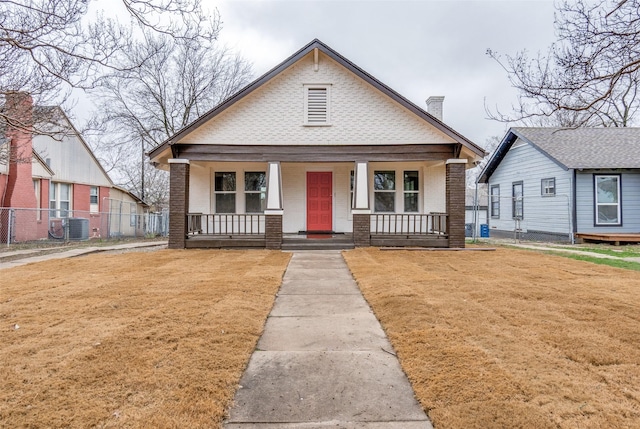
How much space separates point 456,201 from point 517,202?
9.18m

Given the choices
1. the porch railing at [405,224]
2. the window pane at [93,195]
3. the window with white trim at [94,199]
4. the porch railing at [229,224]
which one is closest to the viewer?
the porch railing at [405,224]

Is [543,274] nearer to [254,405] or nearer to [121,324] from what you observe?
[254,405]

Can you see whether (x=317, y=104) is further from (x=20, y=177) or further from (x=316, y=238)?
(x=20, y=177)

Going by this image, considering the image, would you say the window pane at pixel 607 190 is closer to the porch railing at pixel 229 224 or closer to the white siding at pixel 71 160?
the porch railing at pixel 229 224

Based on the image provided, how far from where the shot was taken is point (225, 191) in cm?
1339

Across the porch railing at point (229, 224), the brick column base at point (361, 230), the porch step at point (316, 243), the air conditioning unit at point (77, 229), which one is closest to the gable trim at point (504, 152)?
the brick column base at point (361, 230)

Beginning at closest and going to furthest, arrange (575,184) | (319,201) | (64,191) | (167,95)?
(319,201)
(575,184)
(64,191)
(167,95)

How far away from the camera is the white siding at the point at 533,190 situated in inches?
612

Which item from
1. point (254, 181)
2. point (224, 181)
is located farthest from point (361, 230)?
point (224, 181)

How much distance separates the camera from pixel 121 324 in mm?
3941

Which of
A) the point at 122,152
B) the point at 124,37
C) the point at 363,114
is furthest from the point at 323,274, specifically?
the point at 122,152

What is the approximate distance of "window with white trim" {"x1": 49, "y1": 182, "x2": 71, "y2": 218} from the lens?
1897 cm

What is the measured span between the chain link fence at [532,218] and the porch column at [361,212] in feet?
26.4

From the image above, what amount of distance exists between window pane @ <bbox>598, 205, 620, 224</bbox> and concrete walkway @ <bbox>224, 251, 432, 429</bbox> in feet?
49.0
